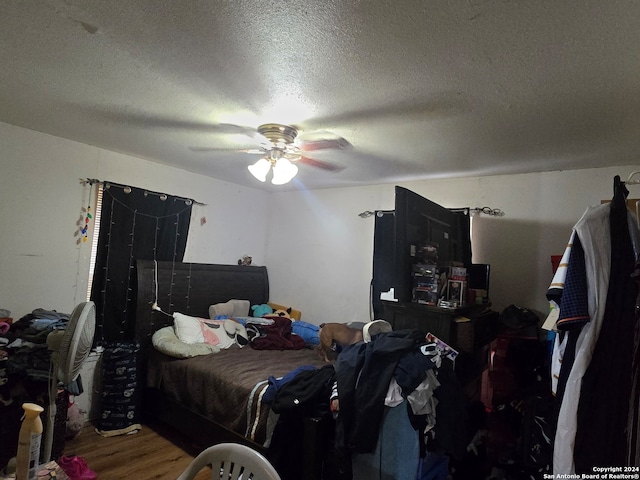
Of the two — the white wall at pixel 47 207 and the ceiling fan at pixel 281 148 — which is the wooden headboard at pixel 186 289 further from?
the ceiling fan at pixel 281 148

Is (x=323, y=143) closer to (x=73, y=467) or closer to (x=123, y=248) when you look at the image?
(x=123, y=248)

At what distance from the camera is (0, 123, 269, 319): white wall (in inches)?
108

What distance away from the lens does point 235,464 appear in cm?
119

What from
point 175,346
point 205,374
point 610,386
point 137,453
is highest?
point 610,386

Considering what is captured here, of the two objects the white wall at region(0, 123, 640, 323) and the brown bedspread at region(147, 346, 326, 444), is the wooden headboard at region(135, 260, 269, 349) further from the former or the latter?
the brown bedspread at region(147, 346, 326, 444)

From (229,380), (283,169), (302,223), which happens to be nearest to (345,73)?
(283,169)

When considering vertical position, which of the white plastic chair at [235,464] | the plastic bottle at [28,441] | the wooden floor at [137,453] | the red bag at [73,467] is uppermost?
the plastic bottle at [28,441]

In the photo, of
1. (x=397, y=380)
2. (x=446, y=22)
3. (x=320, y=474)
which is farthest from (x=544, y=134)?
(x=320, y=474)

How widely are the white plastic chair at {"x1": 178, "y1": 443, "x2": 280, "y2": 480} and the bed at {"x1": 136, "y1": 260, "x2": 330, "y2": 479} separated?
2.97 feet

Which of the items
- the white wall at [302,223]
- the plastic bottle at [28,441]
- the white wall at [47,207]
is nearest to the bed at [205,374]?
the white wall at [302,223]

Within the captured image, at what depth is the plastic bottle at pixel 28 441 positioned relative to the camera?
0.98 meters

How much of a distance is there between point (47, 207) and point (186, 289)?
1.42 m

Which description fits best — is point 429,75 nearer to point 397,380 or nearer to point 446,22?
point 446,22

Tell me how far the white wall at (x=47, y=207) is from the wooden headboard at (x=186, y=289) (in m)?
0.51
